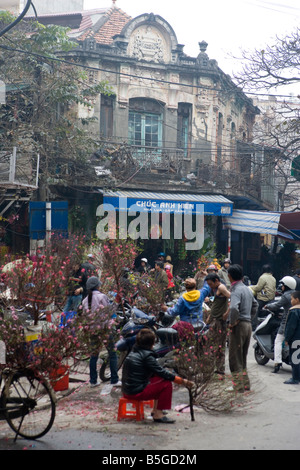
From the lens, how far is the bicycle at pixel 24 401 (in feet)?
18.6

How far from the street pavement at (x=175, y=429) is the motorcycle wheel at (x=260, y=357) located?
2255 millimetres

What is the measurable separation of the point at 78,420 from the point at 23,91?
13.7m

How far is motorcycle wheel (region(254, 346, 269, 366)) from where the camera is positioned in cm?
1003

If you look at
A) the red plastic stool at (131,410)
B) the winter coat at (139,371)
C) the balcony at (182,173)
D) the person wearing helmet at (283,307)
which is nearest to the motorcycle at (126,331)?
the red plastic stool at (131,410)

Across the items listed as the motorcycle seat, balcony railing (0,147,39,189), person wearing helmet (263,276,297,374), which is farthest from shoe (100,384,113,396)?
balcony railing (0,147,39,189)

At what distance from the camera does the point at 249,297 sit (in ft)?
26.1

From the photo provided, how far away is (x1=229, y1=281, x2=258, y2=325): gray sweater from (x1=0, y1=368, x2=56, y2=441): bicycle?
2.94 meters

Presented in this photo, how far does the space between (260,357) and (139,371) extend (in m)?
4.58

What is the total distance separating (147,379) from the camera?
Result: 6203 mm

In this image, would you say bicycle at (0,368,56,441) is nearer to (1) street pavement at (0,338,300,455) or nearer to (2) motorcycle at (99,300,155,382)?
(1) street pavement at (0,338,300,455)

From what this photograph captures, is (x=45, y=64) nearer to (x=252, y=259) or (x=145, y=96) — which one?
(x=145, y=96)

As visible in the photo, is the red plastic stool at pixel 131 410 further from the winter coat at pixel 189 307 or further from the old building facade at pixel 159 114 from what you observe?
the old building facade at pixel 159 114

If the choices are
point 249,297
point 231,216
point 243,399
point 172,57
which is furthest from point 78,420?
point 172,57

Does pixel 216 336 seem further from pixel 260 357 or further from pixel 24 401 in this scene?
pixel 260 357
